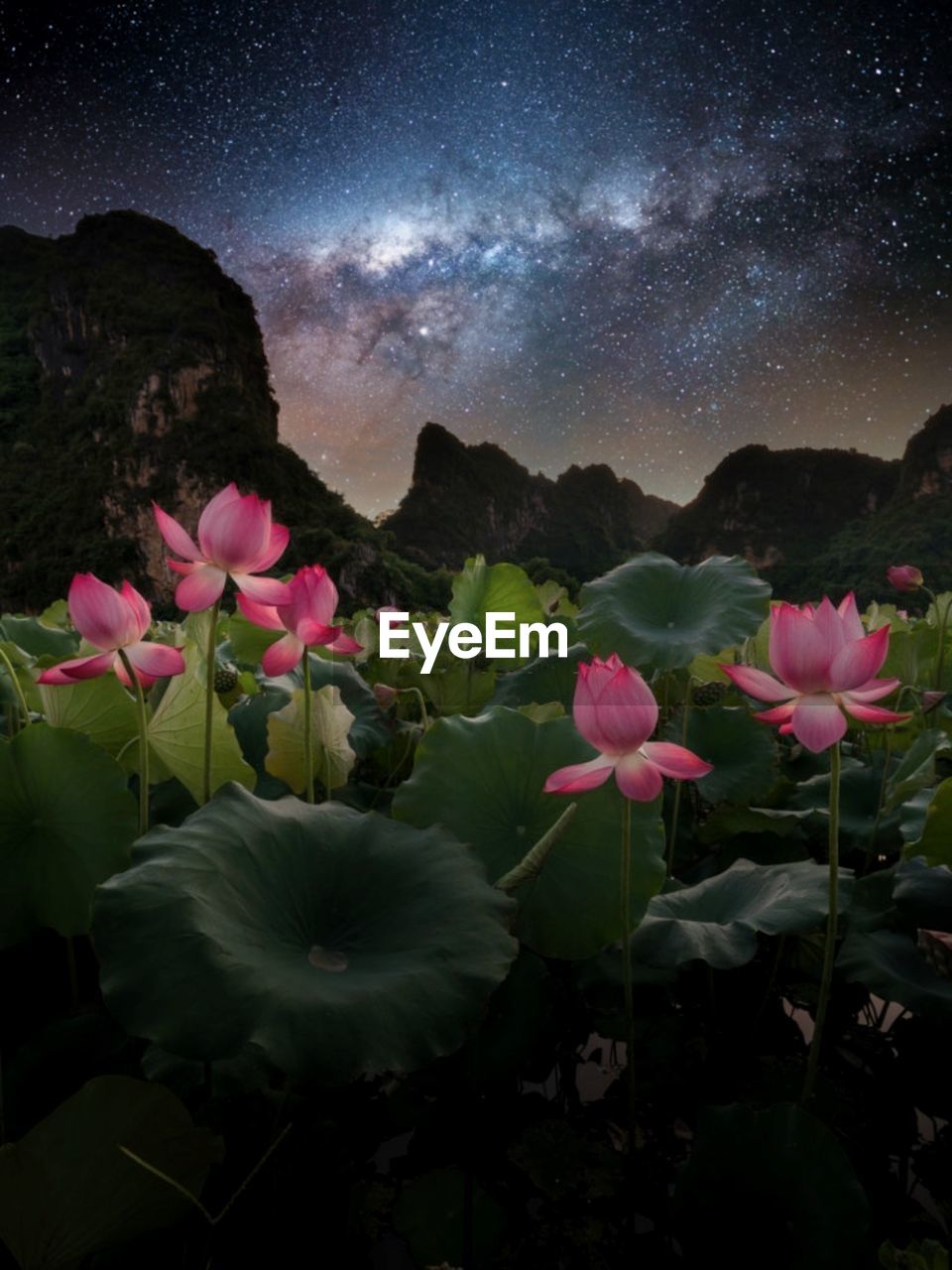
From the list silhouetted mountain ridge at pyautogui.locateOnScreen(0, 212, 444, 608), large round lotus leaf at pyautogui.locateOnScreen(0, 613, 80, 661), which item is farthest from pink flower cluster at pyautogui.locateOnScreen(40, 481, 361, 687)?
silhouetted mountain ridge at pyautogui.locateOnScreen(0, 212, 444, 608)

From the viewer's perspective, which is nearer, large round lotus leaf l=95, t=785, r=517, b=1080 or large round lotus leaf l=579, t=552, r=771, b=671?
large round lotus leaf l=95, t=785, r=517, b=1080

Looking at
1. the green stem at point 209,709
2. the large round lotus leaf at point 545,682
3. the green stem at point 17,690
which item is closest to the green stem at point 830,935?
the green stem at point 209,709

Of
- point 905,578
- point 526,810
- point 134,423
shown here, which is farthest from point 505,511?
point 526,810

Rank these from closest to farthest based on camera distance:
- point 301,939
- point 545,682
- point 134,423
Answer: point 301,939, point 545,682, point 134,423

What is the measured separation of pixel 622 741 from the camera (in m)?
0.67

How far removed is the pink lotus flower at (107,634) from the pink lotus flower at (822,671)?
0.56 m

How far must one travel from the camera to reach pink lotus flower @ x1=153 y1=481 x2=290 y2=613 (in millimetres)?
822

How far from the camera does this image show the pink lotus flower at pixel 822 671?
654 mm

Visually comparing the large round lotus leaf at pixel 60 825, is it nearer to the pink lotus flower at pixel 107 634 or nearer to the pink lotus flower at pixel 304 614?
the pink lotus flower at pixel 107 634

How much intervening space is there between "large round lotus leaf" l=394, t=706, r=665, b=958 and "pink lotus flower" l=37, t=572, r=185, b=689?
30 centimetres

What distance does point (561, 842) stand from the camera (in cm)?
85

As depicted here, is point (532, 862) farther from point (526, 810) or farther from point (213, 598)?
point (213, 598)

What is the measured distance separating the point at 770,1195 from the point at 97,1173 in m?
0.53

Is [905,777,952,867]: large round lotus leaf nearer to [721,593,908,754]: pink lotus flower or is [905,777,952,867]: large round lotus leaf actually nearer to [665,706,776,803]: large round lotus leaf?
[721,593,908,754]: pink lotus flower
